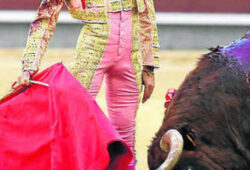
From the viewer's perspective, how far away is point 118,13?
9.42 feet

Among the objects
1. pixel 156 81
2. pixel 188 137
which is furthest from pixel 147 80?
pixel 156 81

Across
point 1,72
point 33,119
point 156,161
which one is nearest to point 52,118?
point 33,119

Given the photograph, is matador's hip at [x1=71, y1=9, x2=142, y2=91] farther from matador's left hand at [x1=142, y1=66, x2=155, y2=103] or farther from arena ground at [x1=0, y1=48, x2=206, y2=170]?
arena ground at [x1=0, y1=48, x2=206, y2=170]

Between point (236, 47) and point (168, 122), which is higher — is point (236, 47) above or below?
above

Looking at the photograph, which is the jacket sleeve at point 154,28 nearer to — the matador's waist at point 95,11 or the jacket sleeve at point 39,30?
the matador's waist at point 95,11

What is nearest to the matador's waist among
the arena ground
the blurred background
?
the arena ground

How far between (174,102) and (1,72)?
6.22 metres

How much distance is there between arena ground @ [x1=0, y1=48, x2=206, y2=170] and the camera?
16.1 feet

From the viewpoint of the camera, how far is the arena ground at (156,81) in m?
4.91

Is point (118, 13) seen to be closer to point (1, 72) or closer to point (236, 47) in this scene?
point (236, 47)

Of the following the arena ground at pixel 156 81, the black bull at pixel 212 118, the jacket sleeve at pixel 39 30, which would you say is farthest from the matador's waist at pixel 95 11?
the arena ground at pixel 156 81

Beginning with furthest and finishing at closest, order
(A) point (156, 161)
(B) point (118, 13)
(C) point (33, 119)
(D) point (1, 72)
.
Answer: (D) point (1, 72) < (B) point (118, 13) < (C) point (33, 119) < (A) point (156, 161)

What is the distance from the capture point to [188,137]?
7.87 feet

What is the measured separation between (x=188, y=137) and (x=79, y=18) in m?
0.81
